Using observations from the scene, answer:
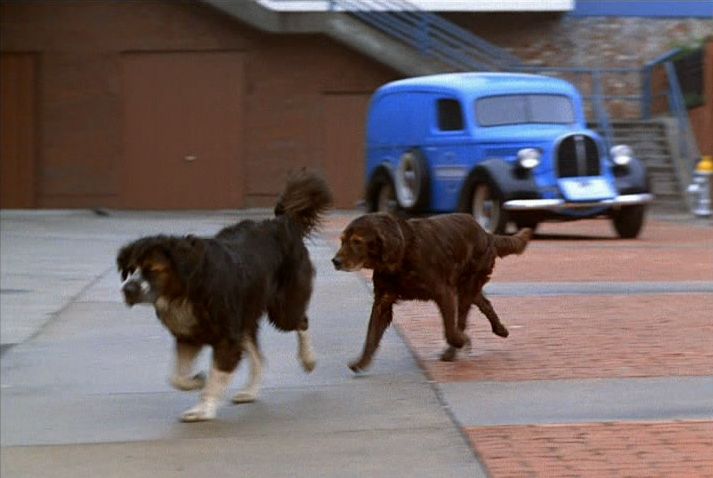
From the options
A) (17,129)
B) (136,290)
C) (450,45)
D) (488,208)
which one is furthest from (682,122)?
(136,290)

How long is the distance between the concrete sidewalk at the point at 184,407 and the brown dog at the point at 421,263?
0.39 metres

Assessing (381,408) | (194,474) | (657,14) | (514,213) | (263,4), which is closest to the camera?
(194,474)

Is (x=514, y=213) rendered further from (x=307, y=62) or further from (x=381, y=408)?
(x=307, y=62)

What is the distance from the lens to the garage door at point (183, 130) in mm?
29359

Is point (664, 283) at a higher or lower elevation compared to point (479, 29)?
lower

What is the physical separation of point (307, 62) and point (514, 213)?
40.5 ft

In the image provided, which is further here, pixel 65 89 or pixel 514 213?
pixel 65 89

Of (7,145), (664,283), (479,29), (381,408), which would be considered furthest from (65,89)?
(381,408)

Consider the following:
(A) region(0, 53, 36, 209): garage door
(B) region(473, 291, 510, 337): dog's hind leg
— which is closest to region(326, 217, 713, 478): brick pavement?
(B) region(473, 291, 510, 337): dog's hind leg

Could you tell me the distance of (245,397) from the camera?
8.08 metres

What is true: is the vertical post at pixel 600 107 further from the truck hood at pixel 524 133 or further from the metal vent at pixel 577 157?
the metal vent at pixel 577 157

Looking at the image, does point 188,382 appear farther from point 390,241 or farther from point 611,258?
point 611,258

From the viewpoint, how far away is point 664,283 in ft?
43.8

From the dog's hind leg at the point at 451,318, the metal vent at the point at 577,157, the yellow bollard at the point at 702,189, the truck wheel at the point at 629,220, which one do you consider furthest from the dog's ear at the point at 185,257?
the yellow bollard at the point at 702,189
